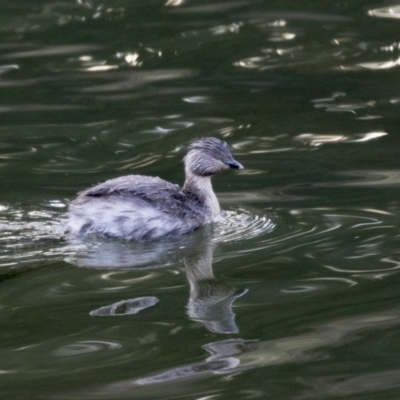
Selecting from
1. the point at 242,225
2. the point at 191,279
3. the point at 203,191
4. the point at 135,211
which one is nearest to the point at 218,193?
the point at 203,191

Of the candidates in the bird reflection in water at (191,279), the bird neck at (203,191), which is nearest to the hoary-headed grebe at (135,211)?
the bird neck at (203,191)

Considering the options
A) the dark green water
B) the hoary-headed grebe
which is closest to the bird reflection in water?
the dark green water

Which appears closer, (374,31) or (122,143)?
(122,143)

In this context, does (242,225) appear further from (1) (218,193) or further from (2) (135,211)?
(1) (218,193)

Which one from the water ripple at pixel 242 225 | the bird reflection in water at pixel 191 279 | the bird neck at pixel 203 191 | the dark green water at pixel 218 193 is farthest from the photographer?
the bird neck at pixel 203 191

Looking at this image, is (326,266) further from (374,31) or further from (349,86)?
(374,31)

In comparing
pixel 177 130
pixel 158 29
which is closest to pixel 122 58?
pixel 158 29

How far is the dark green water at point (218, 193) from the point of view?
527cm

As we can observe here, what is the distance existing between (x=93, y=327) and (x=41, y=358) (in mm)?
486

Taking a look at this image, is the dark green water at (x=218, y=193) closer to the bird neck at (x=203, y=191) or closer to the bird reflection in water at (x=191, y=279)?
the bird reflection in water at (x=191, y=279)

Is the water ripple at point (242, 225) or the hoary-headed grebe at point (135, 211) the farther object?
the hoary-headed grebe at point (135, 211)

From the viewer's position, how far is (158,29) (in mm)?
13117

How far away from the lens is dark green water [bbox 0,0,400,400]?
207 inches

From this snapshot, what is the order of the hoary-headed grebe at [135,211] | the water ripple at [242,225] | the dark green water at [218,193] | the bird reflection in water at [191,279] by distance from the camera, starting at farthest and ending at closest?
the hoary-headed grebe at [135,211]
the water ripple at [242,225]
the bird reflection in water at [191,279]
the dark green water at [218,193]
